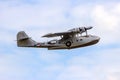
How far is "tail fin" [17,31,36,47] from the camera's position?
105 m

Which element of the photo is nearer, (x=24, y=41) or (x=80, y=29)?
(x=80, y=29)

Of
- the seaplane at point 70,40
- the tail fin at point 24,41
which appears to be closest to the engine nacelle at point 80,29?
the seaplane at point 70,40

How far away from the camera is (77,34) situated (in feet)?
331

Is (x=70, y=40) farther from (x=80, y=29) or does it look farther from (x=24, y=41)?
(x=24, y=41)

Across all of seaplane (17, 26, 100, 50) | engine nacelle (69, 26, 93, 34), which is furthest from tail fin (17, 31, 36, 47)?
engine nacelle (69, 26, 93, 34)

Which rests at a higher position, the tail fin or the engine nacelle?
the engine nacelle

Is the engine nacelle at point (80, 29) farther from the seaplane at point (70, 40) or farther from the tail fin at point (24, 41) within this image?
the tail fin at point (24, 41)

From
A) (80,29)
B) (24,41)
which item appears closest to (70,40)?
(80,29)

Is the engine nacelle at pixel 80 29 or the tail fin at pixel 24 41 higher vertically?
the engine nacelle at pixel 80 29

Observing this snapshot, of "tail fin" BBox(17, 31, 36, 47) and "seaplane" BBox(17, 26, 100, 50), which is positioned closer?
"seaplane" BBox(17, 26, 100, 50)

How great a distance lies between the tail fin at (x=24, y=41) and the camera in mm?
104650

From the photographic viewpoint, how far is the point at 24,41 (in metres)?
106

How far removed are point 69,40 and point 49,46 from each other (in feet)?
15.2

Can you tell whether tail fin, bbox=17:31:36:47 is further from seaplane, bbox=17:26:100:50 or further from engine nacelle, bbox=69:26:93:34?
engine nacelle, bbox=69:26:93:34
